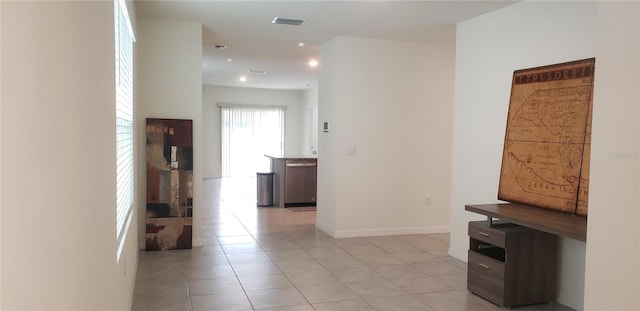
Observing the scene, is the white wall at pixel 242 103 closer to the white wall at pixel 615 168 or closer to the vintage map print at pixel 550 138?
the vintage map print at pixel 550 138

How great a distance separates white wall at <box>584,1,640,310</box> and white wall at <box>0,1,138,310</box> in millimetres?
1913

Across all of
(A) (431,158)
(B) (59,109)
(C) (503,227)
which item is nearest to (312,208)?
(A) (431,158)

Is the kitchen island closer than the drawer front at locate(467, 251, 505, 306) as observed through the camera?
No

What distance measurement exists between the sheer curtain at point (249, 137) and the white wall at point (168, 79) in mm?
7663

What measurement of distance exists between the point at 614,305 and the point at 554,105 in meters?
2.19

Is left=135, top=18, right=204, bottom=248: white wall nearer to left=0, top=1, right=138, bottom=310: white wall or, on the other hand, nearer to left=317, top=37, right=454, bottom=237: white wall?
left=317, top=37, right=454, bottom=237: white wall

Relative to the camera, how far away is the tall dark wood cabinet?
352 cm

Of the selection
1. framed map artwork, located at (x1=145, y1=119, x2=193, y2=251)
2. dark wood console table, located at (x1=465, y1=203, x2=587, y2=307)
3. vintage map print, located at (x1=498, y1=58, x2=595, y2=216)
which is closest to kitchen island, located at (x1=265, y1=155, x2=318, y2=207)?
framed map artwork, located at (x1=145, y1=119, x2=193, y2=251)

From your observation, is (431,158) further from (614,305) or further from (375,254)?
(614,305)

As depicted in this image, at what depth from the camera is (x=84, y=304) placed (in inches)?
55.3

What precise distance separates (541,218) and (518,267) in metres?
0.46

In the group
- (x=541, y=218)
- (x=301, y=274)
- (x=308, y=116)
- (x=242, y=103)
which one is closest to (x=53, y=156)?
(x=541, y=218)

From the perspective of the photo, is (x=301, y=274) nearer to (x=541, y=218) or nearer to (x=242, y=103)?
(x=541, y=218)

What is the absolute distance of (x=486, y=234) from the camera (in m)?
3.72
